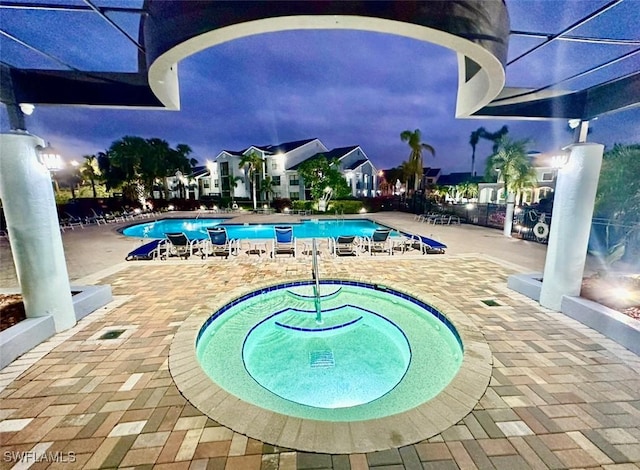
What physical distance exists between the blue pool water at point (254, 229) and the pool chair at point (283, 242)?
578cm

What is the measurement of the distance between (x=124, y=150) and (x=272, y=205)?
689 inches

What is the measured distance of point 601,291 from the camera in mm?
4285

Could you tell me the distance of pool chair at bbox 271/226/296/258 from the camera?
807 centimetres

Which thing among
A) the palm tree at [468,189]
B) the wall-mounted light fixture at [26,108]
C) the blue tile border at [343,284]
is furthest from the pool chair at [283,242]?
the palm tree at [468,189]

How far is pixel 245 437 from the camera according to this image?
2.07 meters

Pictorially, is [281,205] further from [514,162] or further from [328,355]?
[328,355]

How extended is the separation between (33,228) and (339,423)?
14.4 feet

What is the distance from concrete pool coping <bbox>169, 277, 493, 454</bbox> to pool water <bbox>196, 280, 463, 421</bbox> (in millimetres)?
398

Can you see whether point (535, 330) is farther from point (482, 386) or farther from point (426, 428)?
point (426, 428)

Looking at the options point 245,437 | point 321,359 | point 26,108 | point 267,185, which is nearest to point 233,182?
point 267,185

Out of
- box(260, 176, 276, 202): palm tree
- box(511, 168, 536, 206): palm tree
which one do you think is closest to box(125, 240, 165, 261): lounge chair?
box(511, 168, 536, 206): palm tree

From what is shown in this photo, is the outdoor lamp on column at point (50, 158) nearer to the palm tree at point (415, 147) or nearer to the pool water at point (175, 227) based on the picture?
the pool water at point (175, 227)

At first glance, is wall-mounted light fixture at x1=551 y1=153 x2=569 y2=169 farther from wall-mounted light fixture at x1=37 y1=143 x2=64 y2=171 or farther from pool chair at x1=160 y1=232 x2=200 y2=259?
pool chair at x1=160 y1=232 x2=200 y2=259

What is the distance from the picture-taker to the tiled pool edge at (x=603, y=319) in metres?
3.25
